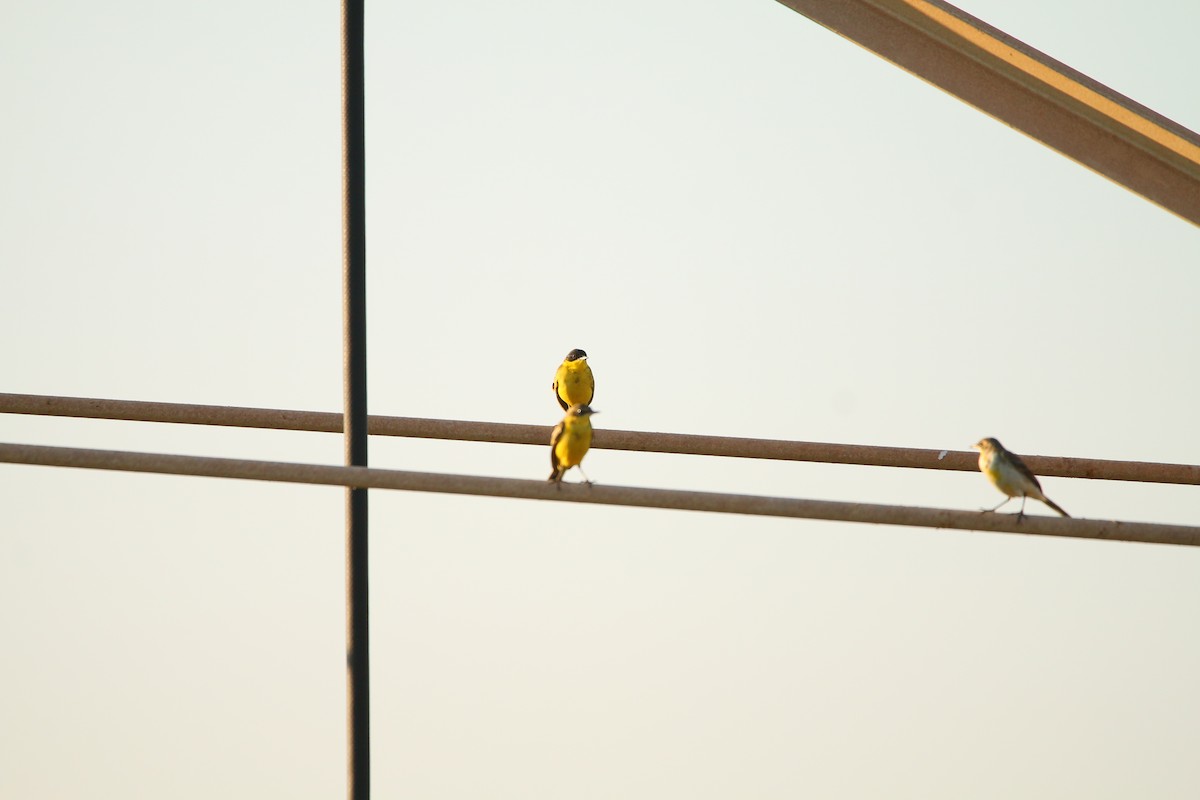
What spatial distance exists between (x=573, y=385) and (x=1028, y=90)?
6.50m

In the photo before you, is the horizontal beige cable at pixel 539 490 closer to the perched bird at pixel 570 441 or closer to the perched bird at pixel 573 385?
the perched bird at pixel 570 441

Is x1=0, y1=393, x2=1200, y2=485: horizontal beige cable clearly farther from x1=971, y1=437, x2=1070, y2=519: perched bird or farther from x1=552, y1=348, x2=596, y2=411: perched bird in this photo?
x1=552, y1=348, x2=596, y2=411: perched bird

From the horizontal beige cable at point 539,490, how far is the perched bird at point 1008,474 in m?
2.17

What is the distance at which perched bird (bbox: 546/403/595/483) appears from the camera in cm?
831

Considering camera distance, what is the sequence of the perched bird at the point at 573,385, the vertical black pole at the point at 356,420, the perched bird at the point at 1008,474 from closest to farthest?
the vertical black pole at the point at 356,420 < the perched bird at the point at 1008,474 < the perched bird at the point at 573,385

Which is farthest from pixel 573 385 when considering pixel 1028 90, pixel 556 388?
pixel 1028 90

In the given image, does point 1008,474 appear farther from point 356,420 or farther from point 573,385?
point 573,385

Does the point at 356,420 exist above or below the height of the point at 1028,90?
below

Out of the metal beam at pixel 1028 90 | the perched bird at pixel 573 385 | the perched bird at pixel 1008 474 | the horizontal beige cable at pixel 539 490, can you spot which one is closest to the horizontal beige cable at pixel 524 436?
the perched bird at pixel 1008 474

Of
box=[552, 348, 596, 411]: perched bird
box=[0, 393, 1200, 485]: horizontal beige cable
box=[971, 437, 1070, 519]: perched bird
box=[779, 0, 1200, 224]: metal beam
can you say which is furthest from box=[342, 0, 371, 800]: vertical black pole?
box=[552, 348, 596, 411]: perched bird

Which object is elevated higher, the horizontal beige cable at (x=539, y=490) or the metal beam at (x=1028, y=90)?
the metal beam at (x=1028, y=90)

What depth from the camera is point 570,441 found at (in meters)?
8.46

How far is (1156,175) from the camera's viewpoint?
6477mm

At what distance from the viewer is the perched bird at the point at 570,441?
27.3 feet
